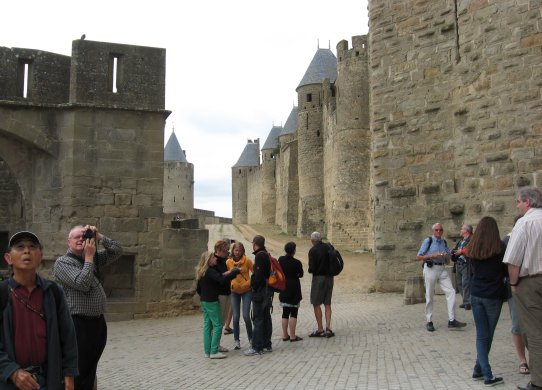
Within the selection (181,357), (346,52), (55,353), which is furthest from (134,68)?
(346,52)

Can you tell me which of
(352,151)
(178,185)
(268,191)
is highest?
(178,185)

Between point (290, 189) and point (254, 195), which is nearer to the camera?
point (290, 189)

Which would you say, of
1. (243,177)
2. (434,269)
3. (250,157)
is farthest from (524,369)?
(250,157)

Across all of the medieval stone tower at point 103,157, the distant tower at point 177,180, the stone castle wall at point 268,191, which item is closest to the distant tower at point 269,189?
the stone castle wall at point 268,191

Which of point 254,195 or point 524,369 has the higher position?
point 254,195

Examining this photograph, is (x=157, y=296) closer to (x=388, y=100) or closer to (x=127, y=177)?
(x=127, y=177)

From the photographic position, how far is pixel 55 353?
317 cm

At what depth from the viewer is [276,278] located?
765 cm

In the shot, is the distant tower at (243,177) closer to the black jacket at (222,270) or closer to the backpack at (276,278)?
the backpack at (276,278)

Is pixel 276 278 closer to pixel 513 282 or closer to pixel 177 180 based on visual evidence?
pixel 513 282

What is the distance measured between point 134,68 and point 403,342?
23.5ft

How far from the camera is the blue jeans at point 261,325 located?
23.7ft

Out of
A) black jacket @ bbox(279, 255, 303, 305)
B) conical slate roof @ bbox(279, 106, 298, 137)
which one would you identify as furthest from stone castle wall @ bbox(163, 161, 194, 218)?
black jacket @ bbox(279, 255, 303, 305)

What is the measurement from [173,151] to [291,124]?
20.0m
